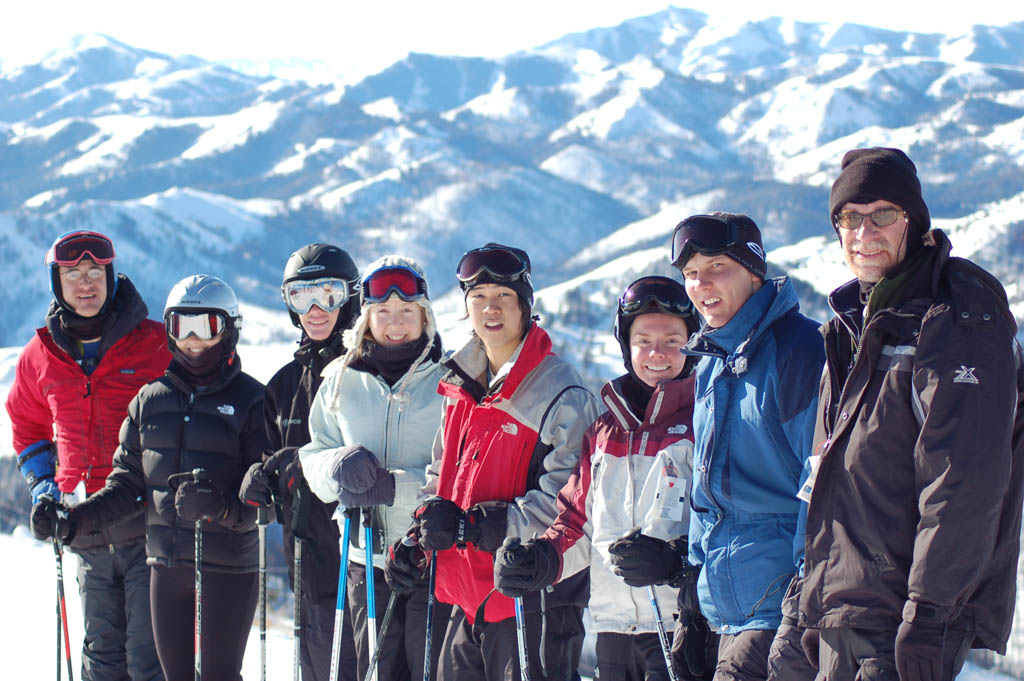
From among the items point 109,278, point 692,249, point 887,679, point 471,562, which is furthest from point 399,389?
point 887,679

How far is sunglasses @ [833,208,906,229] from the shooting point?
10.1 ft

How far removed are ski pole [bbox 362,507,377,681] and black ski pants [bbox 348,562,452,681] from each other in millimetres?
33

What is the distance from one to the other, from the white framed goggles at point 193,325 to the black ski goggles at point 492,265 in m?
1.73

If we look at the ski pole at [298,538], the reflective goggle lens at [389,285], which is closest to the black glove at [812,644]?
the reflective goggle lens at [389,285]

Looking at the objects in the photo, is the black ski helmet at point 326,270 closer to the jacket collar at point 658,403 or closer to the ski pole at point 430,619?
the ski pole at point 430,619

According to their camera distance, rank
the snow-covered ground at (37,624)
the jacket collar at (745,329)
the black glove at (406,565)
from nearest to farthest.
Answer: the jacket collar at (745,329)
the black glove at (406,565)
the snow-covered ground at (37,624)

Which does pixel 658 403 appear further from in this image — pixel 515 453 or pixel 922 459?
pixel 922 459

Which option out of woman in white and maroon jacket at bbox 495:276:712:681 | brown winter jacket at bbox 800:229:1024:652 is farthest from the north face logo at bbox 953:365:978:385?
woman in white and maroon jacket at bbox 495:276:712:681

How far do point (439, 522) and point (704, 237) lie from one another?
1.52m

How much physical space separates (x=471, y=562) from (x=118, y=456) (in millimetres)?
2293

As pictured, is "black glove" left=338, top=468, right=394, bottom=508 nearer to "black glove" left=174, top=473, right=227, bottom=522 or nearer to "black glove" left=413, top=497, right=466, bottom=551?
"black glove" left=413, top=497, right=466, bottom=551

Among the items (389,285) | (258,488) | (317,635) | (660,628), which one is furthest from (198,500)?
(660,628)

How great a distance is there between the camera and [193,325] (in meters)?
5.66

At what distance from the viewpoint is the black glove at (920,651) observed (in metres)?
2.66
